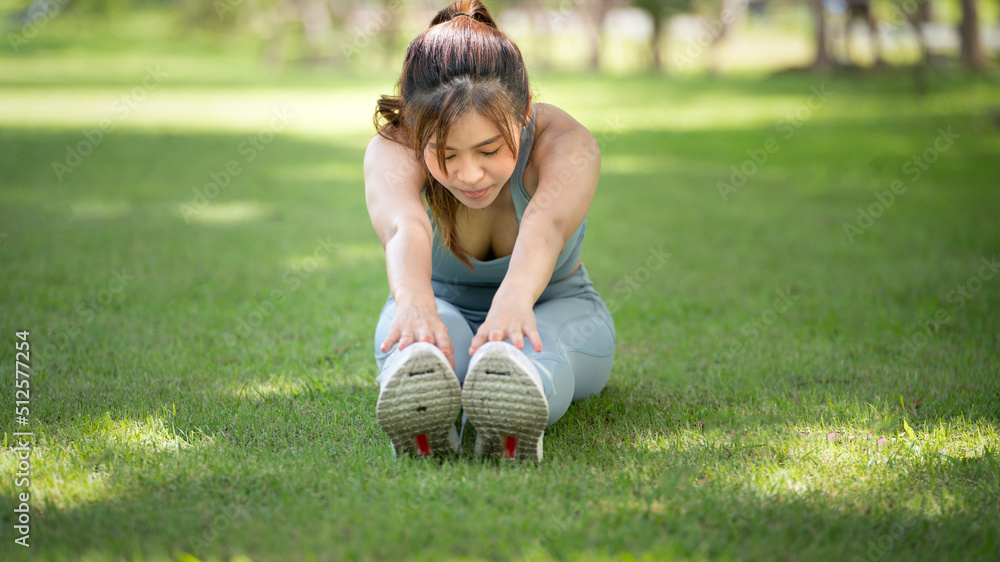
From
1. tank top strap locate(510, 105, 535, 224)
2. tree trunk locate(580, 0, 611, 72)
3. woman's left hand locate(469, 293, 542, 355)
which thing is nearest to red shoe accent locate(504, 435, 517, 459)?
woman's left hand locate(469, 293, 542, 355)

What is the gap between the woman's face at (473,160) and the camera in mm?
2320

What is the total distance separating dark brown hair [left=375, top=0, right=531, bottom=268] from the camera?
231 centimetres

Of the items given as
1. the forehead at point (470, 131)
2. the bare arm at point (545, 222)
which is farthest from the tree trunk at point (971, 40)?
the forehead at point (470, 131)

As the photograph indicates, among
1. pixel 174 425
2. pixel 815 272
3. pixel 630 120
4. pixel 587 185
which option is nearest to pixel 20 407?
pixel 174 425

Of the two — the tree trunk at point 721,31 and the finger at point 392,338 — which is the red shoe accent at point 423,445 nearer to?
the finger at point 392,338

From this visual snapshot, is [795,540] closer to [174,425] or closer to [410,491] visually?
[410,491]

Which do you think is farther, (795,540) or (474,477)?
(474,477)

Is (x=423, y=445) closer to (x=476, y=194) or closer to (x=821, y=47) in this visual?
(x=476, y=194)

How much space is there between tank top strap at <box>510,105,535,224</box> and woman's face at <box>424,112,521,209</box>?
0.17 meters

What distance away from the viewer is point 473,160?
2.36 metres

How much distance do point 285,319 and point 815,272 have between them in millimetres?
3238

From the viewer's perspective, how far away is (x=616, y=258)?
5562 millimetres

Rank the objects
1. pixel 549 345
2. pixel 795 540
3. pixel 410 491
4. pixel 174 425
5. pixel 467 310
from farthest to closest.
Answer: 1. pixel 467 310
2. pixel 174 425
3. pixel 549 345
4. pixel 410 491
5. pixel 795 540

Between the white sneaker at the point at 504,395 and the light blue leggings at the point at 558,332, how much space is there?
0.14 metres
